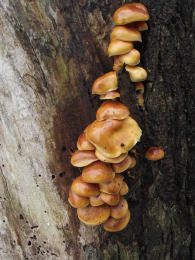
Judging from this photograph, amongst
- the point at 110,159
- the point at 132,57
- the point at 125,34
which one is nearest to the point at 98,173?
the point at 110,159

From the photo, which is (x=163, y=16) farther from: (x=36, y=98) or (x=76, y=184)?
(x=76, y=184)

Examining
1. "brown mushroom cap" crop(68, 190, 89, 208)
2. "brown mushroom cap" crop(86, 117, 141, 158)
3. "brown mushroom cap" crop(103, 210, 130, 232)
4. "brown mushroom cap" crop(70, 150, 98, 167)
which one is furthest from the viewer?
"brown mushroom cap" crop(103, 210, 130, 232)

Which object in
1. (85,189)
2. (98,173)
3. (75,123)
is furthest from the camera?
(75,123)

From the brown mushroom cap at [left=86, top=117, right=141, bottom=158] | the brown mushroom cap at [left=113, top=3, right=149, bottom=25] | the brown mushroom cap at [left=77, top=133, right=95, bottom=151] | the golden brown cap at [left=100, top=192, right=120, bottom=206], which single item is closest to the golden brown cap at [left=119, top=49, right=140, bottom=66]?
the brown mushroom cap at [left=113, top=3, right=149, bottom=25]

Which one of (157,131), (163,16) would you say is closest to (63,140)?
(157,131)

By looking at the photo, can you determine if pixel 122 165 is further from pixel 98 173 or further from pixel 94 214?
pixel 94 214

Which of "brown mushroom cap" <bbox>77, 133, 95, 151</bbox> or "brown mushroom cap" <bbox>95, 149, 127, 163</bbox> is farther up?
"brown mushroom cap" <bbox>77, 133, 95, 151</bbox>

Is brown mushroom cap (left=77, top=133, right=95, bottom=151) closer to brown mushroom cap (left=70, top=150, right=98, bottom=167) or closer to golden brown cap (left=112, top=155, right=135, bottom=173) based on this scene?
brown mushroom cap (left=70, top=150, right=98, bottom=167)
